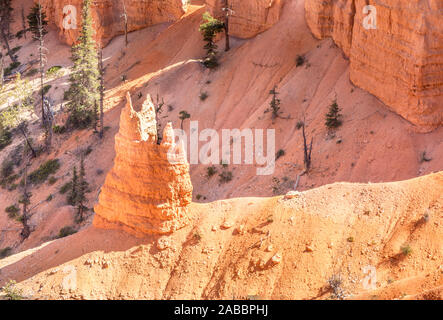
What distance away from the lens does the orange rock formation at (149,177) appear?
1927cm

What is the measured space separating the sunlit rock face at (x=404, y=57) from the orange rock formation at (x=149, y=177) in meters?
13.2

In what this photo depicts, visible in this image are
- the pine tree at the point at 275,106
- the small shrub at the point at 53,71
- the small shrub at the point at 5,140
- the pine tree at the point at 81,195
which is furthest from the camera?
the small shrub at the point at 53,71

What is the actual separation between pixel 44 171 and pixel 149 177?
22170 mm

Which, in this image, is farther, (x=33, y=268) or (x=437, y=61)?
(x=437, y=61)

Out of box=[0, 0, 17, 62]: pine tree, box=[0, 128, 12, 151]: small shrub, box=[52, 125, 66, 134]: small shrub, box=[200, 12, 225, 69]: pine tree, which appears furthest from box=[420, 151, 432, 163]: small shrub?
box=[0, 0, 17, 62]: pine tree

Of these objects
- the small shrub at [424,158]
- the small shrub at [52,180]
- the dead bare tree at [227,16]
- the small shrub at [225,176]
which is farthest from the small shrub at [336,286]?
the dead bare tree at [227,16]

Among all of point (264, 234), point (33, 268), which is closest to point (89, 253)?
point (33, 268)

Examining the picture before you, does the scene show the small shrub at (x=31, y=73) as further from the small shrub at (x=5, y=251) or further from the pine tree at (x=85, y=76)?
the small shrub at (x=5, y=251)

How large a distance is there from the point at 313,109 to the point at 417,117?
743cm

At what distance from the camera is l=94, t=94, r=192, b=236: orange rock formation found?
19.3 metres

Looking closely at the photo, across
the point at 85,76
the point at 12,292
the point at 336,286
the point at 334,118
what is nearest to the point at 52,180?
the point at 85,76

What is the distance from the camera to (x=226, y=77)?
4041cm

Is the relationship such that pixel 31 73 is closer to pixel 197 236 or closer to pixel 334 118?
pixel 334 118

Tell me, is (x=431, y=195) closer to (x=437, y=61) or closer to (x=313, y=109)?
(x=437, y=61)
